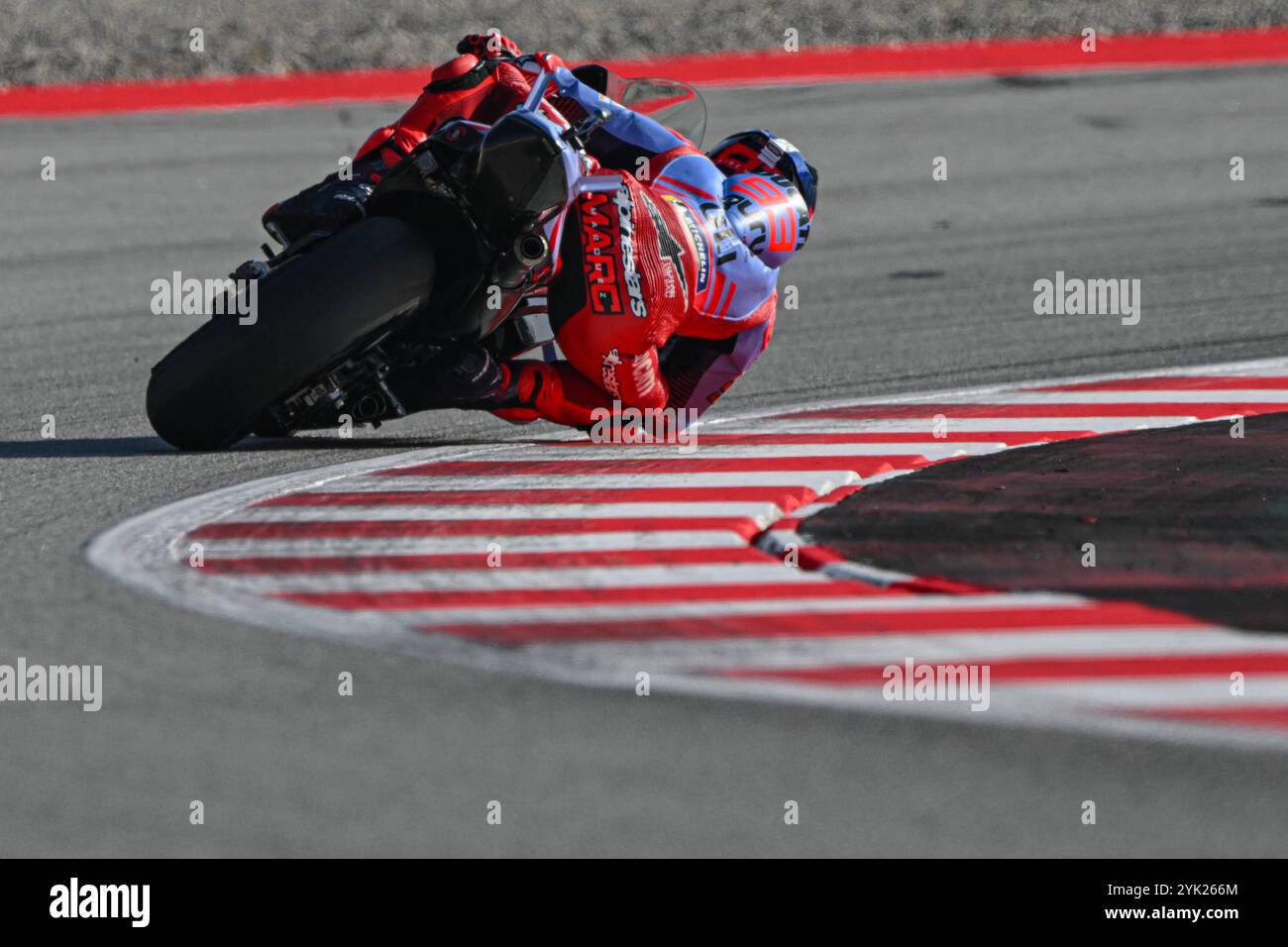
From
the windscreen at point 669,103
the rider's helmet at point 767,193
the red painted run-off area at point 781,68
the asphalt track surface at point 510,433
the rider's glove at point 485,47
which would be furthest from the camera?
the red painted run-off area at point 781,68

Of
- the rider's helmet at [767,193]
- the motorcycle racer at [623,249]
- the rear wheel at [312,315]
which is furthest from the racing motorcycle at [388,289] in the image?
the rider's helmet at [767,193]

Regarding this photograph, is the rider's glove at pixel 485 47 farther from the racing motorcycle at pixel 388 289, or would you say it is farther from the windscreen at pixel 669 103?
the windscreen at pixel 669 103

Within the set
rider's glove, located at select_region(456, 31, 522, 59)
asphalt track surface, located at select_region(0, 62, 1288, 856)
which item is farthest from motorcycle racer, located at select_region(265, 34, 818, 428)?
asphalt track surface, located at select_region(0, 62, 1288, 856)

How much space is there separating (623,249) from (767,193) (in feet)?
2.80

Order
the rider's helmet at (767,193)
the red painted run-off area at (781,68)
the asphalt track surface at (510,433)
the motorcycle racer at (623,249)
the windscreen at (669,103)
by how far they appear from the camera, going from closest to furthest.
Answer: the asphalt track surface at (510,433) → the motorcycle racer at (623,249) → the rider's helmet at (767,193) → the windscreen at (669,103) → the red painted run-off area at (781,68)

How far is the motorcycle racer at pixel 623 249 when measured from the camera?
257 inches

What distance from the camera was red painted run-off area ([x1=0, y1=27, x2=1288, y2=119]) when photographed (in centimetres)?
1487

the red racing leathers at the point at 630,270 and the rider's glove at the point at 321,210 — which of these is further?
the red racing leathers at the point at 630,270

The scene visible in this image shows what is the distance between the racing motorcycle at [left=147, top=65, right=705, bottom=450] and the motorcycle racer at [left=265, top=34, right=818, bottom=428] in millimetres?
108

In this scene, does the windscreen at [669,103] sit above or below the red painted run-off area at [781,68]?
below

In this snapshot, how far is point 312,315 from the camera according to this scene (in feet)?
19.8

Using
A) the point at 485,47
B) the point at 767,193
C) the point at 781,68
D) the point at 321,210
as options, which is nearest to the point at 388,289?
the point at 321,210

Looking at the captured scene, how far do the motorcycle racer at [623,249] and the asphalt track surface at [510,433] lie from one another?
572mm
